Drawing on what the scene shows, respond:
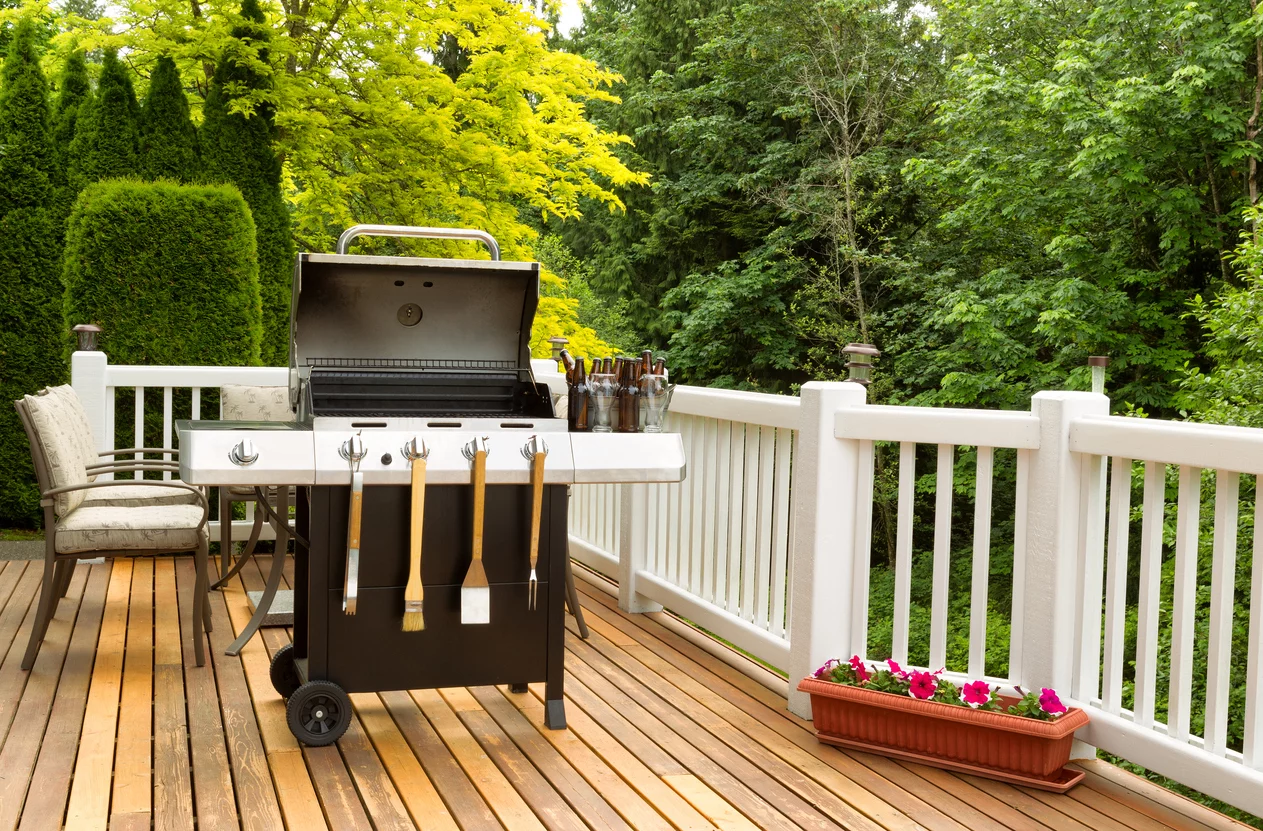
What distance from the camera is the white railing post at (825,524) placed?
322cm

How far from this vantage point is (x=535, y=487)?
2.93 metres

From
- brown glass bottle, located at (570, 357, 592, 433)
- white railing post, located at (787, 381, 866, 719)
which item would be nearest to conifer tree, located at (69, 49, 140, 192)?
brown glass bottle, located at (570, 357, 592, 433)

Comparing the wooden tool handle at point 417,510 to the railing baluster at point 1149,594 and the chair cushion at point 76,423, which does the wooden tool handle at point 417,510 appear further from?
the chair cushion at point 76,423

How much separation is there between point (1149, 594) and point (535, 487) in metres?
1.51

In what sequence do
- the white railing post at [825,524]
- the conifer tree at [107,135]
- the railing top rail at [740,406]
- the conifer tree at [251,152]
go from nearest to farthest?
the white railing post at [825,524] → the railing top rail at [740,406] → the conifer tree at [107,135] → the conifer tree at [251,152]

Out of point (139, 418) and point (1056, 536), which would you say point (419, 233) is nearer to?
point (1056, 536)

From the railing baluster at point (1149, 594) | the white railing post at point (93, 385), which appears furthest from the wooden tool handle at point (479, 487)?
the white railing post at point (93, 385)

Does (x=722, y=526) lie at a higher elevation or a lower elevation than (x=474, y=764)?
higher

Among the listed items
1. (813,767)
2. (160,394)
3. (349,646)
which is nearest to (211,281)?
(160,394)

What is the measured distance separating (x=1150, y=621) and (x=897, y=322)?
13446mm

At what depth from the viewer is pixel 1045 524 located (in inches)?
113

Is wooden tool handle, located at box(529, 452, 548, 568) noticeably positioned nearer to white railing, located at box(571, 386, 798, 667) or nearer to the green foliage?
white railing, located at box(571, 386, 798, 667)

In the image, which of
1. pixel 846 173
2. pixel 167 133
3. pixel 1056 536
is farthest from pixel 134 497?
pixel 846 173

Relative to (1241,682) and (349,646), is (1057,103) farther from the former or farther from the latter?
(349,646)
